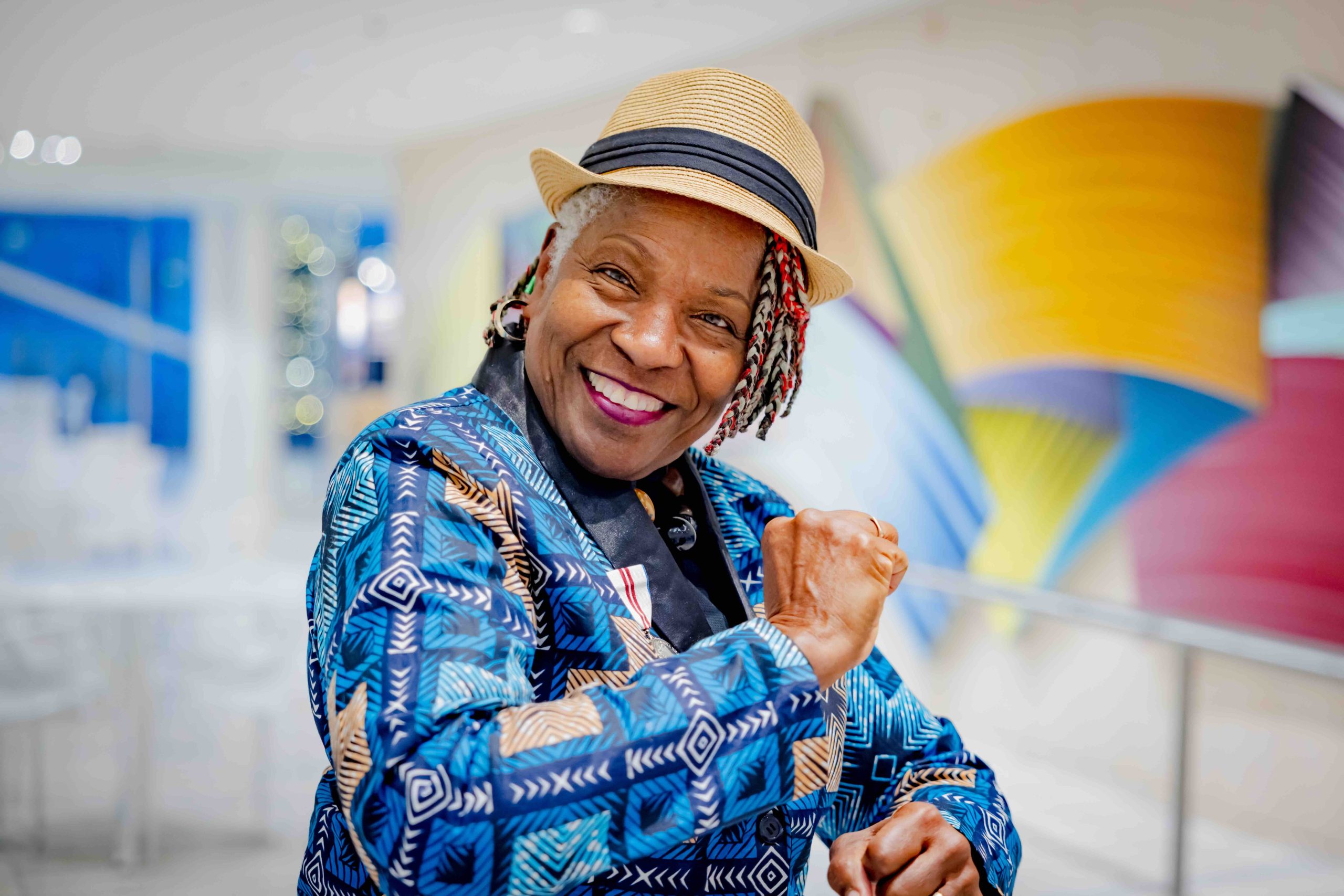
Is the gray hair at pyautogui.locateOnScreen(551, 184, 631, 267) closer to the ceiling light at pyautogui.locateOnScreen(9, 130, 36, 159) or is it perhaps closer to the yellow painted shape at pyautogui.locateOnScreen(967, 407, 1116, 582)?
the yellow painted shape at pyautogui.locateOnScreen(967, 407, 1116, 582)

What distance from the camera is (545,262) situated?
45.6 inches

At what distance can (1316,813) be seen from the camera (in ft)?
9.09

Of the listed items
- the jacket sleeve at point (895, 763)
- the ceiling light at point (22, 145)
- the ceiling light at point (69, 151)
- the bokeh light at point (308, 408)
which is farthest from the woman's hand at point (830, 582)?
the bokeh light at point (308, 408)

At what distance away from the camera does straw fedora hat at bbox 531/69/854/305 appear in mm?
1029

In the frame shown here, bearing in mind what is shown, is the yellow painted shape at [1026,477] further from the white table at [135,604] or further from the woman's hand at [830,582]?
A: the woman's hand at [830,582]

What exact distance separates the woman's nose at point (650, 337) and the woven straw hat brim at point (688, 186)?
0.12 meters

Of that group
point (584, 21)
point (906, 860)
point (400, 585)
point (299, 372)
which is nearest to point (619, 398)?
point (400, 585)

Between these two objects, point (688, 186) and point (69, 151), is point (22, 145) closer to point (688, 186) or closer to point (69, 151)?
point (69, 151)

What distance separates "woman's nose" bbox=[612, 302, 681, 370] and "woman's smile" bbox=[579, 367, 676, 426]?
0.10 feet

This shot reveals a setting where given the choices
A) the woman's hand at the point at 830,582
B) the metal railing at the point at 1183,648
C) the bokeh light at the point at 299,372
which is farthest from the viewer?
the bokeh light at the point at 299,372

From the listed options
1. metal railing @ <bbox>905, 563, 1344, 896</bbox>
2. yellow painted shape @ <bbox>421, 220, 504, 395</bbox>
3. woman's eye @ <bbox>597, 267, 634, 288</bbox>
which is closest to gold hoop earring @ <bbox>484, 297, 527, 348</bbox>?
woman's eye @ <bbox>597, 267, 634, 288</bbox>

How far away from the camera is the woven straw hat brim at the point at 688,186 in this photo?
39.7 inches

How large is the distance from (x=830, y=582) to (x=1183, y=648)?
2276 millimetres

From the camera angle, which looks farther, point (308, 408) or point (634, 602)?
point (308, 408)
